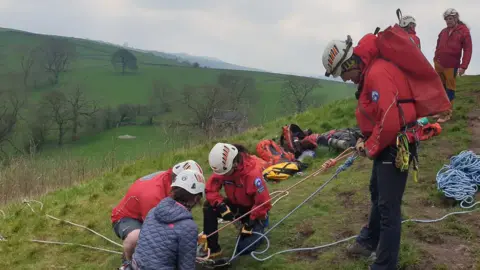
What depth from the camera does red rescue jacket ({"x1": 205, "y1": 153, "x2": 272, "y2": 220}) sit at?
5.66 metres

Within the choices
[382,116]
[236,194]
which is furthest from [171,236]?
[382,116]

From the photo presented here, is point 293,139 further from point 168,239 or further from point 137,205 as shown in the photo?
point 168,239

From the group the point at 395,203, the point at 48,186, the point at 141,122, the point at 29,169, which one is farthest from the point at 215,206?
the point at 141,122

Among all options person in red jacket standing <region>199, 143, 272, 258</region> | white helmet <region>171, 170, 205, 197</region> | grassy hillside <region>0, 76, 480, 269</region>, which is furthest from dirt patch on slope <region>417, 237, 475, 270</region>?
white helmet <region>171, 170, 205, 197</region>

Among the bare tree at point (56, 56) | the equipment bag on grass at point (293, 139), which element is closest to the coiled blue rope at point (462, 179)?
the equipment bag on grass at point (293, 139)

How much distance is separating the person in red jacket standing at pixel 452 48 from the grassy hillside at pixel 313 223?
1116 millimetres

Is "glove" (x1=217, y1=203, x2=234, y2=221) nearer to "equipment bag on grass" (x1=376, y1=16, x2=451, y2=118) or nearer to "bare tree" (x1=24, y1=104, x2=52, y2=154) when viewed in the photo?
"equipment bag on grass" (x1=376, y1=16, x2=451, y2=118)

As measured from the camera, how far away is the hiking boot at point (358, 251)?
5.11 m

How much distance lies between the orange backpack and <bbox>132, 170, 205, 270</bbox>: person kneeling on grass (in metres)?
5.78

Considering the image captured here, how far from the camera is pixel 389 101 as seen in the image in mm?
3916

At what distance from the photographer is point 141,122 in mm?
62844

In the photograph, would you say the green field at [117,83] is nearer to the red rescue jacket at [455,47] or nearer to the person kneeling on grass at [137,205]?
the red rescue jacket at [455,47]

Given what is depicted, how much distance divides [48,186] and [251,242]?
864 centimetres

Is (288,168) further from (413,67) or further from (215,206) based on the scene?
(413,67)
